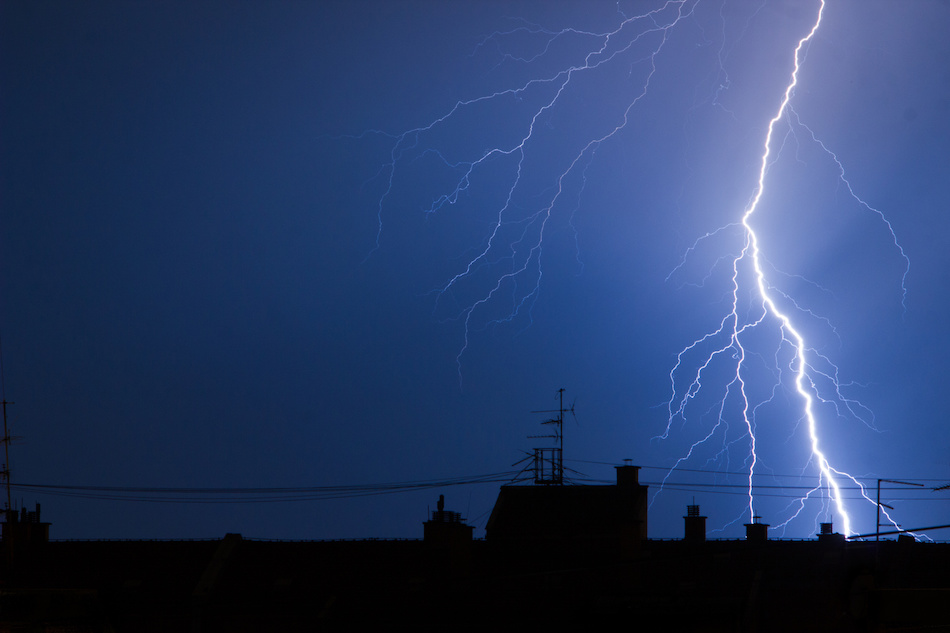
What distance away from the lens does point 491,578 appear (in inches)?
1041

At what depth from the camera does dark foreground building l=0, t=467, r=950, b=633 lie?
21.8m

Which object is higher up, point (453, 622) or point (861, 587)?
point (861, 587)

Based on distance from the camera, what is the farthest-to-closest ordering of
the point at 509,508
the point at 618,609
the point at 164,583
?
1. the point at 509,508
2. the point at 164,583
3. the point at 618,609

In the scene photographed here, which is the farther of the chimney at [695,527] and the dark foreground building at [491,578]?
the chimney at [695,527]

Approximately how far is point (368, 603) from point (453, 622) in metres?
2.61

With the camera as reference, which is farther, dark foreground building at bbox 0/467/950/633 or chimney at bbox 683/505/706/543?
chimney at bbox 683/505/706/543

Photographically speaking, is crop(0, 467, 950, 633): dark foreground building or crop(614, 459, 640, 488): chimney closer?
crop(0, 467, 950, 633): dark foreground building

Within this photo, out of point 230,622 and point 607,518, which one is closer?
point 230,622

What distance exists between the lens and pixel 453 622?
79.1ft

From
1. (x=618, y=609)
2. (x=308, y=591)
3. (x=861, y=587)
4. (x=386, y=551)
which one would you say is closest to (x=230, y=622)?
(x=308, y=591)

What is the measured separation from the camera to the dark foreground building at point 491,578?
71.5 feet

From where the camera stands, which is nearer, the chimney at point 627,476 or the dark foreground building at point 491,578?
the dark foreground building at point 491,578

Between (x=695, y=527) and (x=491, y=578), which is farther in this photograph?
(x=695, y=527)

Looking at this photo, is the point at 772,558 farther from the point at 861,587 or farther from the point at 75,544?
the point at 75,544
